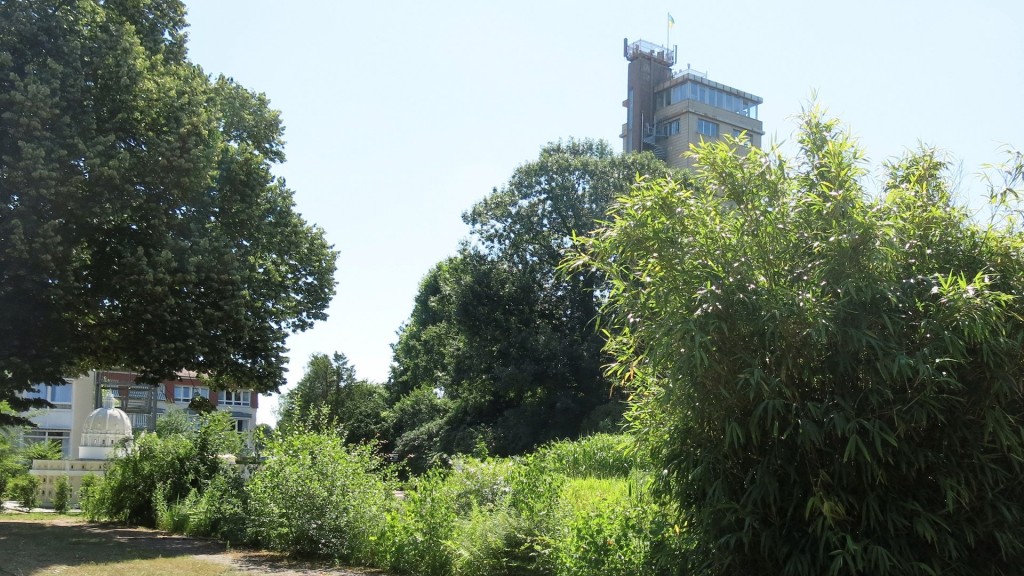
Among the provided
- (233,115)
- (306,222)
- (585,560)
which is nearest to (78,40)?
(233,115)

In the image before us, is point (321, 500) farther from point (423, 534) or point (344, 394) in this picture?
point (344, 394)

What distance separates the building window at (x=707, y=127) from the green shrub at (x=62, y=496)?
51306 millimetres

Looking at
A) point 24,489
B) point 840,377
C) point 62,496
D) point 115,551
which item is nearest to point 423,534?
point 115,551

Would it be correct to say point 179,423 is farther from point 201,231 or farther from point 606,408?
point 201,231

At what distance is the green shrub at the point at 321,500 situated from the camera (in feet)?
35.3

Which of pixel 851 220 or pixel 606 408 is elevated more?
pixel 851 220

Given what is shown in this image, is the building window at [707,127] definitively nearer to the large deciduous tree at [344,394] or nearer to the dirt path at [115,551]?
the large deciduous tree at [344,394]

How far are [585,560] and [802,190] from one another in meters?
3.54

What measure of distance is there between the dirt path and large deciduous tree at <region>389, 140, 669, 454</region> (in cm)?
2210

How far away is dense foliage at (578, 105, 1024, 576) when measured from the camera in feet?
17.3

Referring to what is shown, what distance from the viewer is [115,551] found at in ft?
37.7

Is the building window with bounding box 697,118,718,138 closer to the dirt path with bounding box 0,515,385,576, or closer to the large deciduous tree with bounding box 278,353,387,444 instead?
the large deciduous tree with bounding box 278,353,387,444

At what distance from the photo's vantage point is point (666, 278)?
588 cm

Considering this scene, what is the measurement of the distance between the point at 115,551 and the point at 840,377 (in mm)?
10152
